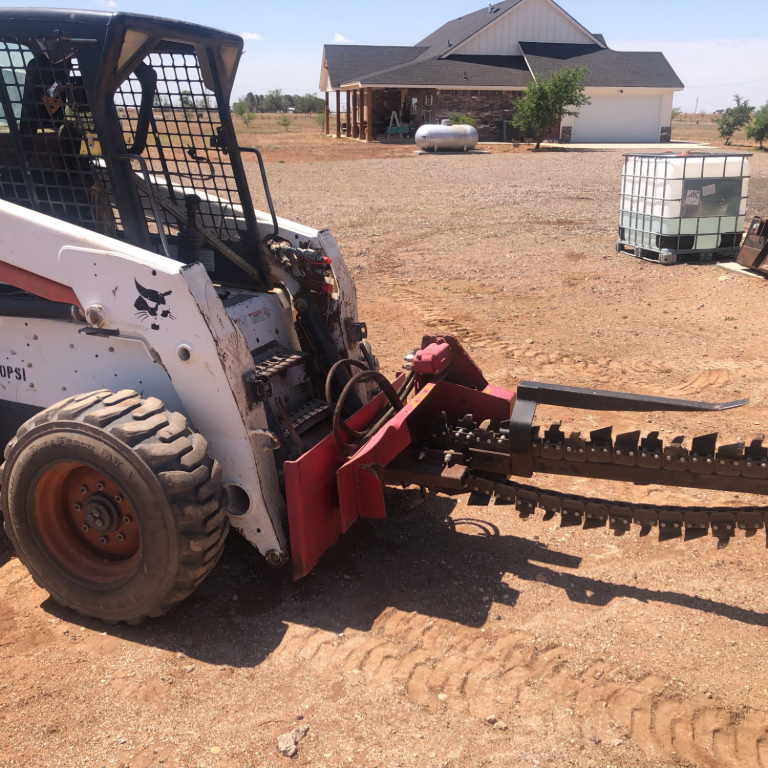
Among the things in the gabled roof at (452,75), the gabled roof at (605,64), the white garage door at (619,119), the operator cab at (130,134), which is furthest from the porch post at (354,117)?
the operator cab at (130,134)

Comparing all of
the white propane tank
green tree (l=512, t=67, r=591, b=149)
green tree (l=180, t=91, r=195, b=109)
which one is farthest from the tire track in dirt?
green tree (l=512, t=67, r=591, b=149)

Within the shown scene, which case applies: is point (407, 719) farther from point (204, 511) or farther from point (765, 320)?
point (765, 320)

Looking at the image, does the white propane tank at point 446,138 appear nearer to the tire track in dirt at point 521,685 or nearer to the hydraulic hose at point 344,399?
the hydraulic hose at point 344,399

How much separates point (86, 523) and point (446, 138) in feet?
100

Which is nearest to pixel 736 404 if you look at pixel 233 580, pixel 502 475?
pixel 502 475

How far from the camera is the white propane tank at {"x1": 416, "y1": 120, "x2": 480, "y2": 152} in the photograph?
1252 inches

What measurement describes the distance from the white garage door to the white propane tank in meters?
10.6

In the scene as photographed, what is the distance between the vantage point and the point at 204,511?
3.23 m

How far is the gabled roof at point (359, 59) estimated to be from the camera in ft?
142

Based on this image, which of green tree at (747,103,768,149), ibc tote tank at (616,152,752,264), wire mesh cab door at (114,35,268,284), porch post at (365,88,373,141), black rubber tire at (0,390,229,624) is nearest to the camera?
black rubber tire at (0,390,229,624)

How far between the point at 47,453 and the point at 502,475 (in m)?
2.15

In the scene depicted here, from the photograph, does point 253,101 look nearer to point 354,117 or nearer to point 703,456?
point 354,117

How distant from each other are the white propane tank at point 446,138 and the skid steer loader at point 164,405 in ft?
95.4

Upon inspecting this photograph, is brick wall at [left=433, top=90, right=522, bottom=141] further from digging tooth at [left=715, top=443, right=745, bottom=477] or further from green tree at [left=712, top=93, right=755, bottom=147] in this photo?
digging tooth at [left=715, top=443, right=745, bottom=477]
